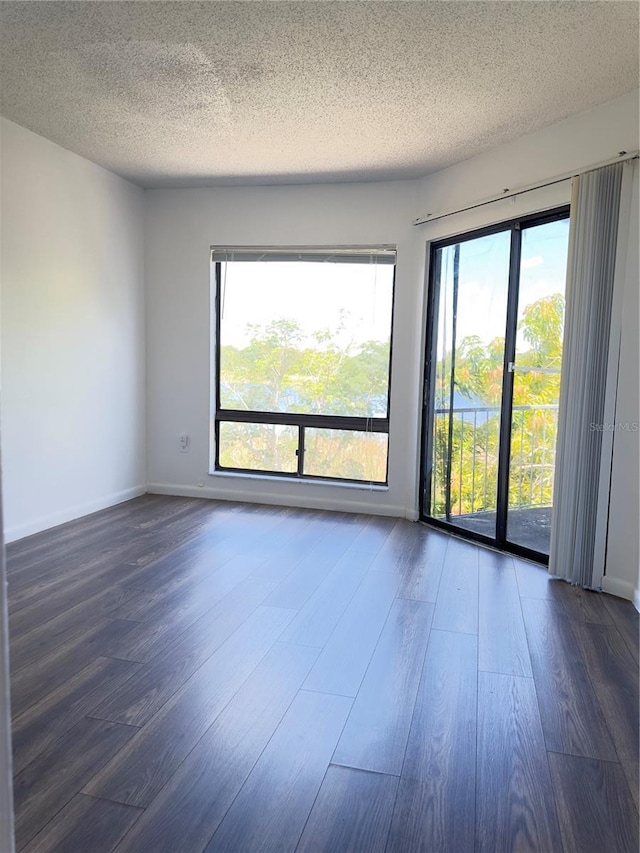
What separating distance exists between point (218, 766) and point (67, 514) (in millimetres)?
2952

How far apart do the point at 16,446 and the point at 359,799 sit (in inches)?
121

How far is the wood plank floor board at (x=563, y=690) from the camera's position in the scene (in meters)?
1.86

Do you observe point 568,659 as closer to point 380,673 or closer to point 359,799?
point 380,673

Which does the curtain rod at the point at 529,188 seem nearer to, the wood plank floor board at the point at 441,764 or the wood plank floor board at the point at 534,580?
the wood plank floor board at the point at 534,580

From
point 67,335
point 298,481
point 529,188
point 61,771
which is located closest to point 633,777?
point 61,771

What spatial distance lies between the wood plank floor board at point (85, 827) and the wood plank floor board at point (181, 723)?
1.3 inches

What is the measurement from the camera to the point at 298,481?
4.92 meters

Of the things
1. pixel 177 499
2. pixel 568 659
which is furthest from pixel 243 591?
pixel 177 499

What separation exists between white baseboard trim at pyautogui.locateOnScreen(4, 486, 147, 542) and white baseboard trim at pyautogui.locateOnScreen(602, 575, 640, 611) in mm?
3389

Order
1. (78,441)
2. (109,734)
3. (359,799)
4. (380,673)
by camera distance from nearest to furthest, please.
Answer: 1. (359,799)
2. (109,734)
3. (380,673)
4. (78,441)

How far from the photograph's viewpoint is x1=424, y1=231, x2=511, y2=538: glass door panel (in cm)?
394

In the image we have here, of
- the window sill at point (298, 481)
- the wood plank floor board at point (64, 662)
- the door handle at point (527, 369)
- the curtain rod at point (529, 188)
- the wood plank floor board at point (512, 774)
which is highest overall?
the curtain rod at point (529, 188)

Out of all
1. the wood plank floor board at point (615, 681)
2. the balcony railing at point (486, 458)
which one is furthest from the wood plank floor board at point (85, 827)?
the balcony railing at point (486, 458)

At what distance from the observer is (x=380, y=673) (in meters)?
2.26
